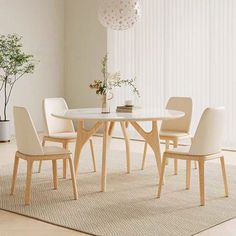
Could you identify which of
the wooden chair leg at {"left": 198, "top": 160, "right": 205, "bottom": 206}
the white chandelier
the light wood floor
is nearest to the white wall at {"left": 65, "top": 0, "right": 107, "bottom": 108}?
the white chandelier

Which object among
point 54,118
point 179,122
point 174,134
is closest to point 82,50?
point 54,118

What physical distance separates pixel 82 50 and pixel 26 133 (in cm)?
518

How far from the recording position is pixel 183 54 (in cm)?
806

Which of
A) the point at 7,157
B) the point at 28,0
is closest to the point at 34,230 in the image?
the point at 7,157

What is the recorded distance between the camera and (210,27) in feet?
25.2

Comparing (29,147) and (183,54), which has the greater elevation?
(183,54)

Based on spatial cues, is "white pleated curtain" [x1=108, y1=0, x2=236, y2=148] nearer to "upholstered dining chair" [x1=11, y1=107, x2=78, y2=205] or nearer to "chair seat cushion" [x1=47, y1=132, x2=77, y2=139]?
"chair seat cushion" [x1=47, y1=132, x2=77, y2=139]

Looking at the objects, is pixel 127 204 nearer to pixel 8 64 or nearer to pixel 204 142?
pixel 204 142

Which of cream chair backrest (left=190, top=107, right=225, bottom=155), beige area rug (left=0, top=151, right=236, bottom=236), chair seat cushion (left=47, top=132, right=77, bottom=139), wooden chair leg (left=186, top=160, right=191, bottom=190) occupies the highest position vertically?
cream chair backrest (left=190, top=107, right=225, bottom=155)

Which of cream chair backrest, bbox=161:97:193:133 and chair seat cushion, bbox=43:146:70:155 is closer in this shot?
chair seat cushion, bbox=43:146:70:155

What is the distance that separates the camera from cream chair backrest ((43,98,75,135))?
5762 mm

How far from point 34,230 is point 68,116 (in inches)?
51.0

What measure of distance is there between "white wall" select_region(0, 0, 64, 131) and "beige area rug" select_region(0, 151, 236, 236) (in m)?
3.49

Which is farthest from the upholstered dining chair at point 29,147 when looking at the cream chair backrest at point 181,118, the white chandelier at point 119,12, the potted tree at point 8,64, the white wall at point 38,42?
the white wall at point 38,42
